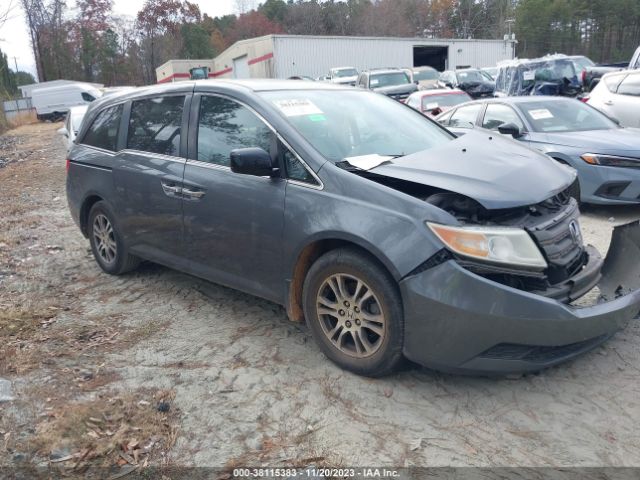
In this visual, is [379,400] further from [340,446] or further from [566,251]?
[566,251]

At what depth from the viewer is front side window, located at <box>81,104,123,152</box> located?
→ 5.19 metres

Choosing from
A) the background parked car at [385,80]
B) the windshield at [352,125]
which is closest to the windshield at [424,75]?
the background parked car at [385,80]

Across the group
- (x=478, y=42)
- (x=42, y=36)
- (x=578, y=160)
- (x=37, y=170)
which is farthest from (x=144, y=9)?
(x=578, y=160)

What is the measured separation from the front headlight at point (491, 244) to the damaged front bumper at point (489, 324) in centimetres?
11

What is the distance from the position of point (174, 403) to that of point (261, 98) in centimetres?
208

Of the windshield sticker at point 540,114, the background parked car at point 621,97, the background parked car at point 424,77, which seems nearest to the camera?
the windshield sticker at point 540,114

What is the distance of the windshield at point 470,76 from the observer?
2364cm

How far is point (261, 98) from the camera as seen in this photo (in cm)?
394

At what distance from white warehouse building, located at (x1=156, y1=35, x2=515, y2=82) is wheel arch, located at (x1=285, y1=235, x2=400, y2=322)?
3364 centimetres

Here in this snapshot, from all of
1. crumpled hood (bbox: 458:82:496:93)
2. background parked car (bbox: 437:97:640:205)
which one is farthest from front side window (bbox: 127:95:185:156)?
crumpled hood (bbox: 458:82:496:93)

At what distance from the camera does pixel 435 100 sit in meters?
12.4

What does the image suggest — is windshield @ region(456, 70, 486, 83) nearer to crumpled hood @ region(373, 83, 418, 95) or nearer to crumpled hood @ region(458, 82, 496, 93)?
crumpled hood @ region(458, 82, 496, 93)

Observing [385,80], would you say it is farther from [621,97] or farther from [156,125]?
[156,125]

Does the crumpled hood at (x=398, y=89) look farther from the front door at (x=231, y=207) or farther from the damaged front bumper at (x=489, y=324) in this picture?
the damaged front bumper at (x=489, y=324)
